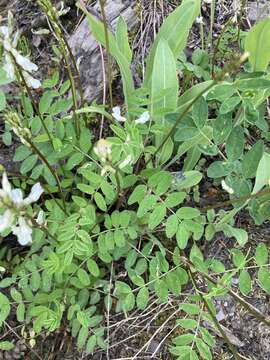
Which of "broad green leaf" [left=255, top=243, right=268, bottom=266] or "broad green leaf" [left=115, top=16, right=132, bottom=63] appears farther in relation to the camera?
"broad green leaf" [left=115, top=16, right=132, bottom=63]

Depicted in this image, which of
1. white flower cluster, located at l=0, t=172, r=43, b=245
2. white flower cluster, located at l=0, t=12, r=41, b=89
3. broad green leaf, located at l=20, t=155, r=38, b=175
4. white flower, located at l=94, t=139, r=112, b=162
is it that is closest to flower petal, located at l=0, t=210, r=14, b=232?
white flower cluster, located at l=0, t=172, r=43, b=245

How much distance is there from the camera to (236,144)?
1.63 meters

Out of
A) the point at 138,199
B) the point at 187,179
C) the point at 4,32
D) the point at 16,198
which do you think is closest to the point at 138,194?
the point at 138,199

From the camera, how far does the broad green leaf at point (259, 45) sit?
175 centimetres

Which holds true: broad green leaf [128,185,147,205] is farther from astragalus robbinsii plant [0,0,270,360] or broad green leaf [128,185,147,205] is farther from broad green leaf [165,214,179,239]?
broad green leaf [165,214,179,239]

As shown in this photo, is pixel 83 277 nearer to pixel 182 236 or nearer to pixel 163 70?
pixel 182 236

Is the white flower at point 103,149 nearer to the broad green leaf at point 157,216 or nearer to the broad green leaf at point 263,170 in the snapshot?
the broad green leaf at point 157,216

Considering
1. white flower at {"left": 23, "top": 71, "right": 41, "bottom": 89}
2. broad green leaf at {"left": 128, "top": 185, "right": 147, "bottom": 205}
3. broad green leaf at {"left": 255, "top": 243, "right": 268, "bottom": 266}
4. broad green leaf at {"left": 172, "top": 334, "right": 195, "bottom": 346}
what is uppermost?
white flower at {"left": 23, "top": 71, "right": 41, "bottom": 89}

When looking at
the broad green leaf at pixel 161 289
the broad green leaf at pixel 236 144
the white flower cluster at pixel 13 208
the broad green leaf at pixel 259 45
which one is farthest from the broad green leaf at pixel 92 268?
the broad green leaf at pixel 259 45

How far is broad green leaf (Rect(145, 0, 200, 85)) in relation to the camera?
1.87 metres

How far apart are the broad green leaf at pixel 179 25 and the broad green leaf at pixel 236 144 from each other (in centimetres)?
47

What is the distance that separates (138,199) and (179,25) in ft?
2.19

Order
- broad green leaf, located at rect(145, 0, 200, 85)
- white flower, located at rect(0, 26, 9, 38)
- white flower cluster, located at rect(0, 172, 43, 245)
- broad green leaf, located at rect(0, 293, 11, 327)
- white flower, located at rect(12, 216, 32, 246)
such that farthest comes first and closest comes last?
broad green leaf, located at rect(145, 0, 200, 85)
broad green leaf, located at rect(0, 293, 11, 327)
white flower, located at rect(0, 26, 9, 38)
white flower, located at rect(12, 216, 32, 246)
white flower cluster, located at rect(0, 172, 43, 245)

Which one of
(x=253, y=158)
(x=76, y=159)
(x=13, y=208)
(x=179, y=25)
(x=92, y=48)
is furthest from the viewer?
(x=92, y=48)
